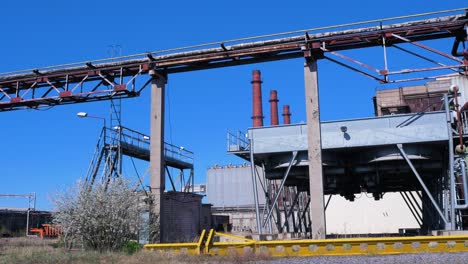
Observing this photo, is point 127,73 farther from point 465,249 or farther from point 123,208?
point 465,249

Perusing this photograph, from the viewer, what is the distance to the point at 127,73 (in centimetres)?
2370

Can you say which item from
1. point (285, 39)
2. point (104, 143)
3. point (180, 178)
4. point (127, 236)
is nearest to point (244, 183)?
point (180, 178)

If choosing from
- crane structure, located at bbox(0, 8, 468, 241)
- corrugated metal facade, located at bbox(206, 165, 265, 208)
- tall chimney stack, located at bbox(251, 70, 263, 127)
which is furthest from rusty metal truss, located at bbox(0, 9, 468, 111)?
corrugated metal facade, located at bbox(206, 165, 265, 208)

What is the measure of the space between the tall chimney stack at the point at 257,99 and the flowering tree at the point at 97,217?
25.3 metres

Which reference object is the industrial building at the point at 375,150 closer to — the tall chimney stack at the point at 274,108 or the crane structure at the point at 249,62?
the crane structure at the point at 249,62

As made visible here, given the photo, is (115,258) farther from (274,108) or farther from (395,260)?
(274,108)

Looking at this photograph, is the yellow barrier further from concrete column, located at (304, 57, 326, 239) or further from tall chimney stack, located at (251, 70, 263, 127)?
tall chimney stack, located at (251, 70, 263, 127)

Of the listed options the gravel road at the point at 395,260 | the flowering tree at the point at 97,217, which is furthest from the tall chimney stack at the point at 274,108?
the gravel road at the point at 395,260

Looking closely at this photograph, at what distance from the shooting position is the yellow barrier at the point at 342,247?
14.4 meters

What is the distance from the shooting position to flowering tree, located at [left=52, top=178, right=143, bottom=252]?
15.6 meters

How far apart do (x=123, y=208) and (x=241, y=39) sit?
1000cm

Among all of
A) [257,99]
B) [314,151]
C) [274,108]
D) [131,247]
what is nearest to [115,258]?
[131,247]

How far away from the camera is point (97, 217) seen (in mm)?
15586

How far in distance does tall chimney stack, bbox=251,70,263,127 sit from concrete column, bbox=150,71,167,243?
18190 millimetres
